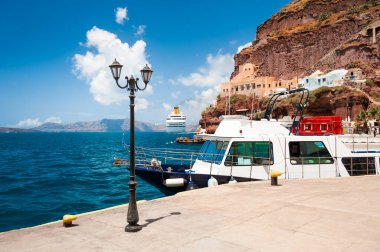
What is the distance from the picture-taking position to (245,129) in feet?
45.8

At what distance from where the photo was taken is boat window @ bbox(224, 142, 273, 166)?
13359 millimetres

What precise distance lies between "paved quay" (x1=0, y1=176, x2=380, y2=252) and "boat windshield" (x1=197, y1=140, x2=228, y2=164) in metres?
3.19

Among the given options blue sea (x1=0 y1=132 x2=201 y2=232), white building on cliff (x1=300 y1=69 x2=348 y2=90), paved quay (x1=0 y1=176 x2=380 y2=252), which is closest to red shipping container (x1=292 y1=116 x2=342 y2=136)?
paved quay (x1=0 y1=176 x2=380 y2=252)

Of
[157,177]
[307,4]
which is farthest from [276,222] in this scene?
[307,4]

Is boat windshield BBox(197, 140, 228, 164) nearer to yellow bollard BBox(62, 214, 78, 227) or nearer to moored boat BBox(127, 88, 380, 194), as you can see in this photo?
moored boat BBox(127, 88, 380, 194)

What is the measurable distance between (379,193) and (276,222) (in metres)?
5.25

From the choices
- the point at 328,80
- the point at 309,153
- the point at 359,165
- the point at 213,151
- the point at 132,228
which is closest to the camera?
the point at 132,228

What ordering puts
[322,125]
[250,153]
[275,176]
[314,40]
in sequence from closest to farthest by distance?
[275,176]
[250,153]
[322,125]
[314,40]

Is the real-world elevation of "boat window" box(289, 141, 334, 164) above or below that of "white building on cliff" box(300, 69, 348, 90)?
below

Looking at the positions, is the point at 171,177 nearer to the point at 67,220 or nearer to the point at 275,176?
the point at 275,176

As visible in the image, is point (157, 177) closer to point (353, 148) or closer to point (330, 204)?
point (330, 204)

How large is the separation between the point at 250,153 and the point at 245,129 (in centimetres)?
119

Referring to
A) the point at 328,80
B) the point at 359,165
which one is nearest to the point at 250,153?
the point at 359,165

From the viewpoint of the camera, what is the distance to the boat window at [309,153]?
13750mm
